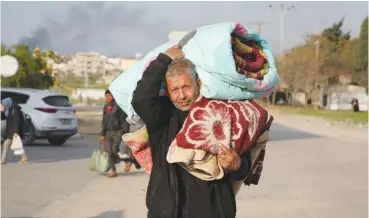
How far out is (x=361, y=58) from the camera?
66812mm

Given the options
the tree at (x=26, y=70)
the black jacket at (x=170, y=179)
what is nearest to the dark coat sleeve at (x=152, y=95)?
the black jacket at (x=170, y=179)

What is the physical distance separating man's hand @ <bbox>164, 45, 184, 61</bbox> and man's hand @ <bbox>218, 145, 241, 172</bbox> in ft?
1.89

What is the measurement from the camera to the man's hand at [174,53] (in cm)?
352

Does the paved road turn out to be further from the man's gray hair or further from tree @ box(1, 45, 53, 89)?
tree @ box(1, 45, 53, 89)

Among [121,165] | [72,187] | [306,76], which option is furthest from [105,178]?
[306,76]

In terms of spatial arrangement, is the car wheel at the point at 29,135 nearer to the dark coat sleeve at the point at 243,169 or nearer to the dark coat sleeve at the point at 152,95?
the dark coat sleeve at the point at 152,95

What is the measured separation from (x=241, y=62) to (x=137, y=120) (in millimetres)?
704

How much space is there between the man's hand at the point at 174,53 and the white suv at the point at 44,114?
51.1ft

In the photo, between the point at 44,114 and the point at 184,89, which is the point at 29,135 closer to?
the point at 44,114

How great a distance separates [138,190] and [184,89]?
6.48m

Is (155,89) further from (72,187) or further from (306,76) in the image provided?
(306,76)

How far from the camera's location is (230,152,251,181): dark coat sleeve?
134 inches

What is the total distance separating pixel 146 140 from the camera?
3734 mm

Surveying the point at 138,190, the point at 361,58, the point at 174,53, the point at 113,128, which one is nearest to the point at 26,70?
the point at 113,128
